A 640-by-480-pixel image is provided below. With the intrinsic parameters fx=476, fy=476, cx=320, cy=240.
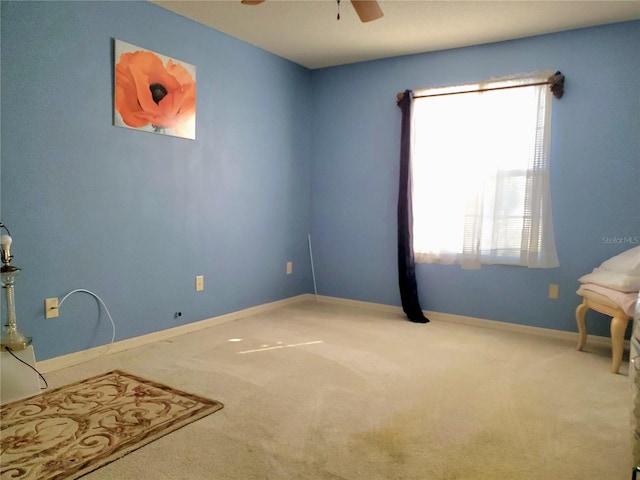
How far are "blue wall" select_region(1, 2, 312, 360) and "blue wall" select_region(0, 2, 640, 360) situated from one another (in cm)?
1

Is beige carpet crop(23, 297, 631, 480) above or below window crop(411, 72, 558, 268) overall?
below

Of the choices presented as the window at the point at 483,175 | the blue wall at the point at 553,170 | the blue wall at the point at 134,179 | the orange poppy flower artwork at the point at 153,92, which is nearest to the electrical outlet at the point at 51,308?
the blue wall at the point at 134,179

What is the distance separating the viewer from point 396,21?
3.32m

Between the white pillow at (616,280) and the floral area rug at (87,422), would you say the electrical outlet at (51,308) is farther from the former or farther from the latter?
the white pillow at (616,280)

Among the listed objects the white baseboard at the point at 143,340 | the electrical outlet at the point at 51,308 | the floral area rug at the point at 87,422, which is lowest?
the floral area rug at the point at 87,422

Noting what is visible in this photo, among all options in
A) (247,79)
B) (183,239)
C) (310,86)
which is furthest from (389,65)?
(183,239)

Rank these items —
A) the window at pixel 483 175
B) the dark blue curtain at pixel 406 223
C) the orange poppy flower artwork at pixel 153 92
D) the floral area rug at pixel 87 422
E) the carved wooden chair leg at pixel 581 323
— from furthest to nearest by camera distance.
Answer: the dark blue curtain at pixel 406 223
the window at pixel 483 175
the carved wooden chair leg at pixel 581 323
the orange poppy flower artwork at pixel 153 92
the floral area rug at pixel 87 422

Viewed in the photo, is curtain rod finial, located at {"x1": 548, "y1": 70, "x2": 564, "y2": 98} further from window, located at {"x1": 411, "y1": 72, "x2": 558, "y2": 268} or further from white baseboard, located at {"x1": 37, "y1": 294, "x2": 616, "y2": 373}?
white baseboard, located at {"x1": 37, "y1": 294, "x2": 616, "y2": 373}

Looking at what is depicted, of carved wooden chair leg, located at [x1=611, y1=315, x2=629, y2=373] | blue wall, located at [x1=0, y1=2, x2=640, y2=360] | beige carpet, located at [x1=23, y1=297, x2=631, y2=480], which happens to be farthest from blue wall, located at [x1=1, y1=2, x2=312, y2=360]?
carved wooden chair leg, located at [x1=611, y1=315, x2=629, y2=373]

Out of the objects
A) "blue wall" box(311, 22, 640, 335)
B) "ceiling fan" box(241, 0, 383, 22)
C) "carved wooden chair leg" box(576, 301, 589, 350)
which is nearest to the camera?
"ceiling fan" box(241, 0, 383, 22)

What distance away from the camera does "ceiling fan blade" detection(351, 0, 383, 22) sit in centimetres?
227

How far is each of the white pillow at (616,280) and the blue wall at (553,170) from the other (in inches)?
18.2

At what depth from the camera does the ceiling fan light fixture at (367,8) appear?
89.4 inches

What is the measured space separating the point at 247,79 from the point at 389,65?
49.7 inches
